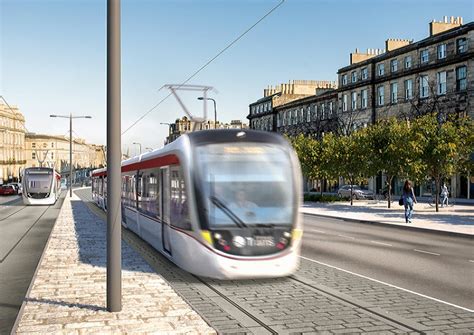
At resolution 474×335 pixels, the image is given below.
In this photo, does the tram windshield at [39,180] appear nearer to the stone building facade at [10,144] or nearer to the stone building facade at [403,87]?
the stone building facade at [403,87]

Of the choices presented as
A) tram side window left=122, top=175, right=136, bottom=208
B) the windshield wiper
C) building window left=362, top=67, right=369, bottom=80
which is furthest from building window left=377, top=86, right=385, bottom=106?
the windshield wiper

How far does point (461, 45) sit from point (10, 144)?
112 m

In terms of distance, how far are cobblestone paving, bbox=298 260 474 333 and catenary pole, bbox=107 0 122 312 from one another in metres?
3.89

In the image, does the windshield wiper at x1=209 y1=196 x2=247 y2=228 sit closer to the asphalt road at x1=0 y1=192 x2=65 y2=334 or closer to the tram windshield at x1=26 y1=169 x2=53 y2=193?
the asphalt road at x1=0 y1=192 x2=65 y2=334

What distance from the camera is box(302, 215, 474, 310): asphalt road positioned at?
390 inches

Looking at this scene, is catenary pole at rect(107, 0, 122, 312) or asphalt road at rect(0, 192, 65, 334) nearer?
catenary pole at rect(107, 0, 122, 312)

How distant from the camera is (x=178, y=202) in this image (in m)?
10.9

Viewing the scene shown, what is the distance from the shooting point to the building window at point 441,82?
154ft

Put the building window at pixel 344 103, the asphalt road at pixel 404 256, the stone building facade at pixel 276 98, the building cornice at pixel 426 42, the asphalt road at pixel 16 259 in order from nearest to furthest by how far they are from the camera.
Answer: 1. the asphalt road at pixel 16 259
2. the asphalt road at pixel 404 256
3. the building cornice at pixel 426 42
4. the building window at pixel 344 103
5. the stone building facade at pixel 276 98

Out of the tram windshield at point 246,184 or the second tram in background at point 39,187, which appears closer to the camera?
the tram windshield at point 246,184

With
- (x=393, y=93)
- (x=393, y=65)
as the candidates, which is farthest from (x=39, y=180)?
(x=393, y=65)

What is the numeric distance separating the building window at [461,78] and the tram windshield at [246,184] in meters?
39.8

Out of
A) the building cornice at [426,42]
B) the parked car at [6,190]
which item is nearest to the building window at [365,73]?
the building cornice at [426,42]

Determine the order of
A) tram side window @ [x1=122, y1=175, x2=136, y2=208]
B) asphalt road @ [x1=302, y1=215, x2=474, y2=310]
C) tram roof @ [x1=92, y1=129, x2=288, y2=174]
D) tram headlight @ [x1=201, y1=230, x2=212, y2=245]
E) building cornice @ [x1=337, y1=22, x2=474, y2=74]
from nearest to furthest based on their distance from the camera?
tram headlight @ [x1=201, y1=230, x2=212, y2=245], asphalt road @ [x1=302, y1=215, x2=474, y2=310], tram roof @ [x1=92, y1=129, x2=288, y2=174], tram side window @ [x1=122, y1=175, x2=136, y2=208], building cornice @ [x1=337, y1=22, x2=474, y2=74]
